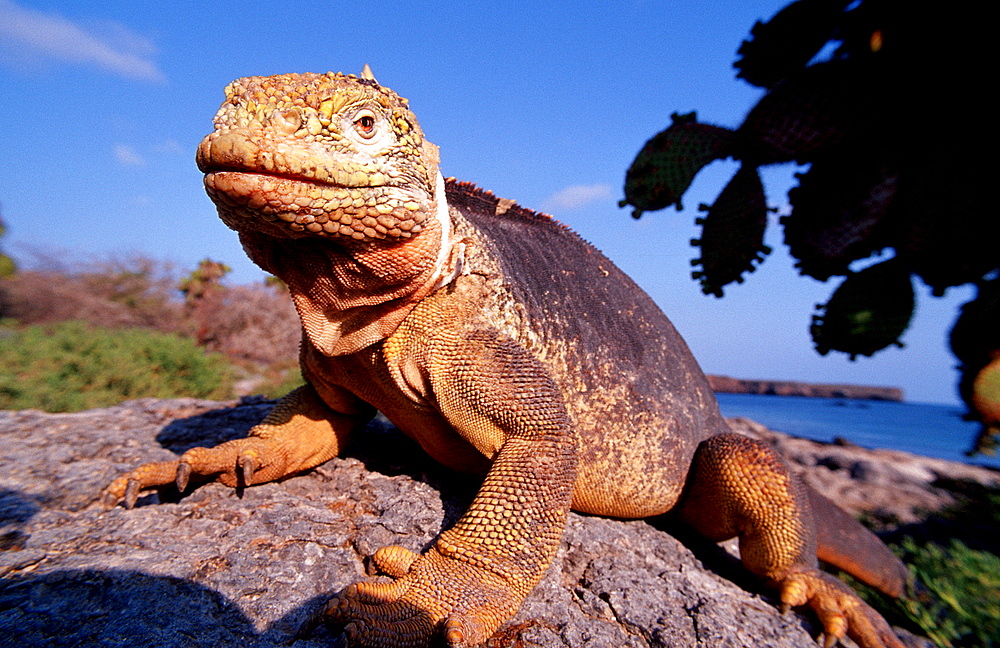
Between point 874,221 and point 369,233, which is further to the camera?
point 874,221

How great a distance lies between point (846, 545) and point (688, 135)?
313 centimetres

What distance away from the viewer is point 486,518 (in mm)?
2061

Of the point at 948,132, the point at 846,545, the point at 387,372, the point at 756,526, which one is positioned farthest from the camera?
the point at 846,545

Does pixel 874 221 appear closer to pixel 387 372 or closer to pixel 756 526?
pixel 756 526

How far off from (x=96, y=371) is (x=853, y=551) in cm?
1052

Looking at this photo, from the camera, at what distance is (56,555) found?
1991 millimetres

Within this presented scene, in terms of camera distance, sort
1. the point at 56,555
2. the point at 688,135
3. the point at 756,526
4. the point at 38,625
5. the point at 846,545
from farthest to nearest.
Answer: the point at 846,545, the point at 688,135, the point at 756,526, the point at 56,555, the point at 38,625

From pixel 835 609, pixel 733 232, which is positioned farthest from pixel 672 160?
pixel 835 609

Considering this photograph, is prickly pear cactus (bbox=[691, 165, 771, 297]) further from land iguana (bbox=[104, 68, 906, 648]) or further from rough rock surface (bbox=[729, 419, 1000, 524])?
rough rock surface (bbox=[729, 419, 1000, 524])

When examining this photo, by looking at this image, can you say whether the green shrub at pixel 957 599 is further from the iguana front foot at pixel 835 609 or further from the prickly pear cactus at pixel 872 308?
the prickly pear cactus at pixel 872 308

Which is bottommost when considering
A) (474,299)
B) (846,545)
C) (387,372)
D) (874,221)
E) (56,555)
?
(846,545)

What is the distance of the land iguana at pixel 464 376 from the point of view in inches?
68.7

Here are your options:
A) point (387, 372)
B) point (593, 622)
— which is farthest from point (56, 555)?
point (593, 622)

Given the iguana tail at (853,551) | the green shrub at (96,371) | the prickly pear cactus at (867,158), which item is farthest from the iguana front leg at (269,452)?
the green shrub at (96,371)
